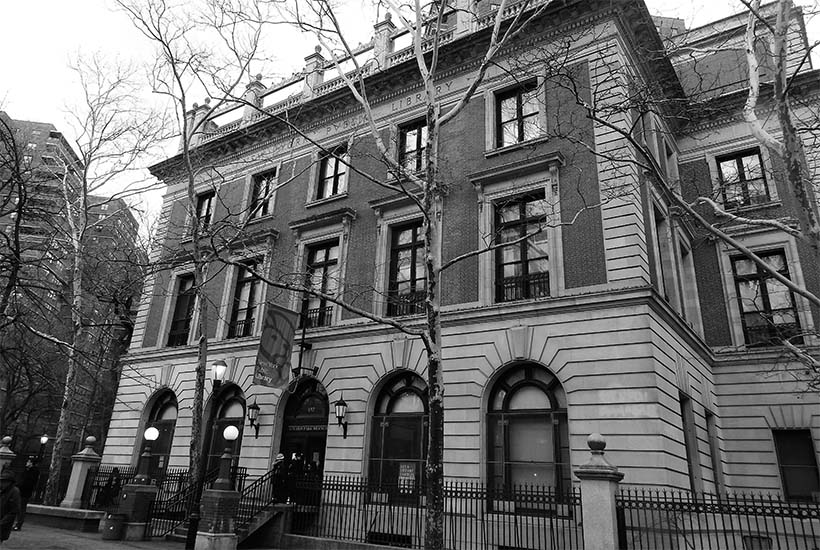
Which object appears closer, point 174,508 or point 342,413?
point 174,508

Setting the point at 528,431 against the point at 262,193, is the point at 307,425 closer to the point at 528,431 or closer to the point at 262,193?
the point at 528,431

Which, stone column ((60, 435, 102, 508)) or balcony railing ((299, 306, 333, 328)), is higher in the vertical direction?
balcony railing ((299, 306, 333, 328))

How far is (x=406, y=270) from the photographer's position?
19031 millimetres

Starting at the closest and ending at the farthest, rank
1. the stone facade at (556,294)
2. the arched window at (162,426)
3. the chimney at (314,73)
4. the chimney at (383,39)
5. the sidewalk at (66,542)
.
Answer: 1. the sidewalk at (66,542)
2. the stone facade at (556,294)
3. the arched window at (162,426)
4. the chimney at (383,39)
5. the chimney at (314,73)

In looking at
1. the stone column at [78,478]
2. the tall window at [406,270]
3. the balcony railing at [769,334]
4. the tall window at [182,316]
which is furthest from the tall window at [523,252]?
the stone column at [78,478]

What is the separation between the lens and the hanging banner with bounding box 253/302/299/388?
17344 millimetres

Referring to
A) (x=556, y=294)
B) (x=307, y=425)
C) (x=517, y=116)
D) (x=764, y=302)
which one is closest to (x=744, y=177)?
(x=764, y=302)

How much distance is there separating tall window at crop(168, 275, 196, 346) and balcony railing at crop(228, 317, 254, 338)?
2.68 meters

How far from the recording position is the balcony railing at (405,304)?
1781cm

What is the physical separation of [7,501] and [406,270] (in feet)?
39.0

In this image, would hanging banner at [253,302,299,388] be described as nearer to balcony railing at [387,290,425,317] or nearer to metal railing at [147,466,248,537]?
metal railing at [147,466,248,537]

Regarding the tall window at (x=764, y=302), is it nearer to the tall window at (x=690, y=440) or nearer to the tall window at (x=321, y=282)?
the tall window at (x=690, y=440)

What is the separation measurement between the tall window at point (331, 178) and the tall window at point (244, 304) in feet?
12.6

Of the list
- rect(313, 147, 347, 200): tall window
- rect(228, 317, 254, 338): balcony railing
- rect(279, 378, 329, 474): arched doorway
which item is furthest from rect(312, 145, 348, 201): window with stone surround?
rect(279, 378, 329, 474): arched doorway
